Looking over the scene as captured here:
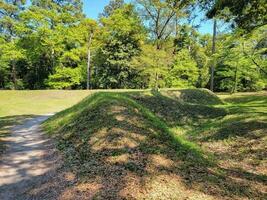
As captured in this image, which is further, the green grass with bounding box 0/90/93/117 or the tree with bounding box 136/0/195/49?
the tree with bounding box 136/0/195/49

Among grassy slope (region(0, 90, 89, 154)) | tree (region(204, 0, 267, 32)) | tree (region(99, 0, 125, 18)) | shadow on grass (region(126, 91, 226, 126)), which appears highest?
tree (region(99, 0, 125, 18))

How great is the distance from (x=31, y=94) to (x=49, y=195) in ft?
77.4

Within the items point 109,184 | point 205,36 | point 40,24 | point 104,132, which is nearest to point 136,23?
point 40,24

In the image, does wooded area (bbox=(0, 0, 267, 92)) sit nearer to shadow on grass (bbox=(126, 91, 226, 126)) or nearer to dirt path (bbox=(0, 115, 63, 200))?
shadow on grass (bbox=(126, 91, 226, 126))

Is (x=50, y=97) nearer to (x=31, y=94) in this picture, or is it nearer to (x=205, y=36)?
(x=31, y=94)

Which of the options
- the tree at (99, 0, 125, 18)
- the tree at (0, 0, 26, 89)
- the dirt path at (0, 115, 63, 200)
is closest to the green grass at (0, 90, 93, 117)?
the tree at (0, 0, 26, 89)

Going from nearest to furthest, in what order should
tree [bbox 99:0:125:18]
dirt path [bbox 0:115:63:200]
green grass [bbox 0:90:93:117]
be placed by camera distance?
dirt path [bbox 0:115:63:200]
green grass [bbox 0:90:93:117]
tree [bbox 99:0:125:18]

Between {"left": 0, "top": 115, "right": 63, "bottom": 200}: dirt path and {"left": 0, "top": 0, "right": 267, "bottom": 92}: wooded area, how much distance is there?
2175 centimetres

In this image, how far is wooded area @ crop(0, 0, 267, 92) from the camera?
33.2 metres

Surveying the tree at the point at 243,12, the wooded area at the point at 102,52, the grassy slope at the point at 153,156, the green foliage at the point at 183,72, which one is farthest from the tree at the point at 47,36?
the tree at the point at 243,12

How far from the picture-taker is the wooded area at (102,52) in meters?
33.2

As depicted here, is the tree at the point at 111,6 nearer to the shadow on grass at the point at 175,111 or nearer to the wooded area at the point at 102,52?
the wooded area at the point at 102,52

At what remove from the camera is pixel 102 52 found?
128 ft

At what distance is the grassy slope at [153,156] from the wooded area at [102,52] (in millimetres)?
19799
